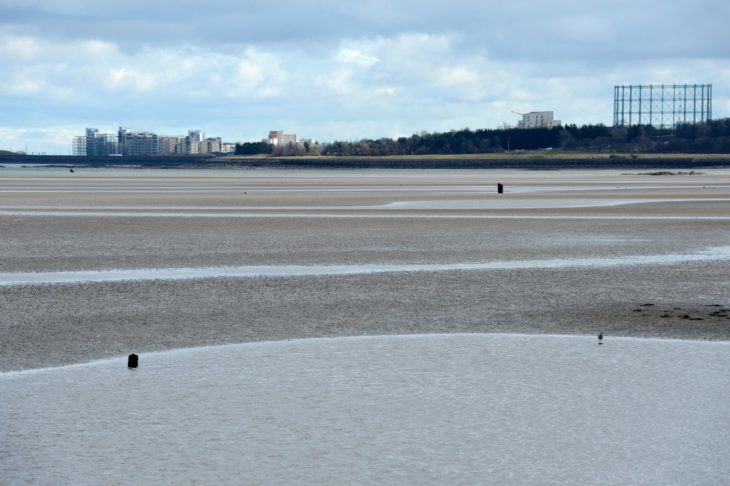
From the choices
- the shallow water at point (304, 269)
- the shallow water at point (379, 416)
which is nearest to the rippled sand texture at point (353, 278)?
the shallow water at point (304, 269)

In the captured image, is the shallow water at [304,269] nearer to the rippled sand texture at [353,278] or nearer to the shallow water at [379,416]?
the rippled sand texture at [353,278]

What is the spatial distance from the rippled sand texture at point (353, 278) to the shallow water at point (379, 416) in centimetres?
159

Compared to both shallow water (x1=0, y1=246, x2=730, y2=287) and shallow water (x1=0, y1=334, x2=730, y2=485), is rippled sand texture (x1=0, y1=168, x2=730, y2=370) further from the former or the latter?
shallow water (x1=0, y1=334, x2=730, y2=485)

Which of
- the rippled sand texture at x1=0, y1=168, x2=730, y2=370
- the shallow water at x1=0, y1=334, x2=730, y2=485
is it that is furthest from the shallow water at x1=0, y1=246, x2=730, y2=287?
the shallow water at x1=0, y1=334, x2=730, y2=485

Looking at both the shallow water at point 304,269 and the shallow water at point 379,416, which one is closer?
the shallow water at point 379,416

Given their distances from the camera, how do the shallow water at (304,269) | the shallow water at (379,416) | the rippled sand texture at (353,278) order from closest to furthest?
1. the shallow water at (379,416)
2. the rippled sand texture at (353,278)
3. the shallow water at (304,269)

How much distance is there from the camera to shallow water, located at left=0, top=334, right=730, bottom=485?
8.09m

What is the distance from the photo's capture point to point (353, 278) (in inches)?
794

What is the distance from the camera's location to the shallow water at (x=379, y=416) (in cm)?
809

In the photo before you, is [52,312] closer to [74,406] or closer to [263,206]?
[74,406]

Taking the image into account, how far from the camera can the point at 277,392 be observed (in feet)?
34.9

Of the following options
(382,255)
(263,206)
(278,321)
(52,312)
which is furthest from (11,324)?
(263,206)

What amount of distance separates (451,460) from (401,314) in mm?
7646

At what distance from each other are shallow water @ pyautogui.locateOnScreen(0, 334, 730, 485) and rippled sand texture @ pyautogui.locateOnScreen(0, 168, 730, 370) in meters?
1.59
